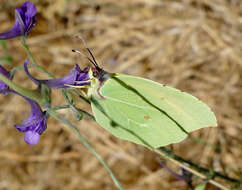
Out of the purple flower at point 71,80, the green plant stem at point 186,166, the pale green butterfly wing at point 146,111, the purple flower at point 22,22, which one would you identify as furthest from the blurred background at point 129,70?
the purple flower at point 22,22

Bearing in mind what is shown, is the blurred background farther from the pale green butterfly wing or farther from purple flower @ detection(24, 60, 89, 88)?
purple flower @ detection(24, 60, 89, 88)

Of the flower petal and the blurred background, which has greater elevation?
the flower petal

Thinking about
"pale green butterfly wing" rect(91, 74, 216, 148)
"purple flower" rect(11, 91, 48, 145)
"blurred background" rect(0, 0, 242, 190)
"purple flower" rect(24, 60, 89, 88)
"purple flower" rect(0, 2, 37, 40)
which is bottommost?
"blurred background" rect(0, 0, 242, 190)

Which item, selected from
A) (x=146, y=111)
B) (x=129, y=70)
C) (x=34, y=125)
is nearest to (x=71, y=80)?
(x=34, y=125)

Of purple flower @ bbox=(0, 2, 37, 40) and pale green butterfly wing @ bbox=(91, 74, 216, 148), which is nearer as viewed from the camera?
purple flower @ bbox=(0, 2, 37, 40)

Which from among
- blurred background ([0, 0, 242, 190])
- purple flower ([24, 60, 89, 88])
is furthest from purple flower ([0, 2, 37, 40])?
blurred background ([0, 0, 242, 190])

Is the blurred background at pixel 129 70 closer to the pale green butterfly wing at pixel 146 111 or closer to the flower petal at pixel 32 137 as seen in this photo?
the pale green butterfly wing at pixel 146 111

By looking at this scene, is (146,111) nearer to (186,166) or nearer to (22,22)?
(186,166)
